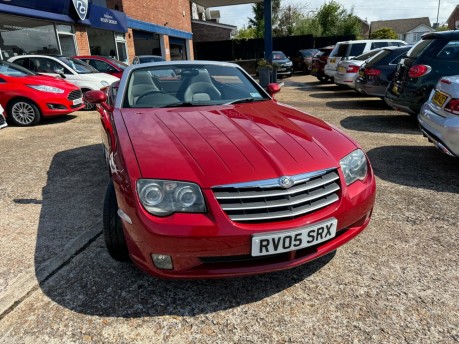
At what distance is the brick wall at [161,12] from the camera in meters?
19.1

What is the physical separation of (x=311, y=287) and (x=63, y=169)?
369 cm

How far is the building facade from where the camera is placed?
11711mm

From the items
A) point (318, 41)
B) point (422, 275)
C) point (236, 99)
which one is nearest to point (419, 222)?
point (422, 275)

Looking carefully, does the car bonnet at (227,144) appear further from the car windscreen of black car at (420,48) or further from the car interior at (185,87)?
the car windscreen of black car at (420,48)

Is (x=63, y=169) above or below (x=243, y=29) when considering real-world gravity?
below

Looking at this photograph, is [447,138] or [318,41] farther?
[318,41]

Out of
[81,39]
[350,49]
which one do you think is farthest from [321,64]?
[81,39]

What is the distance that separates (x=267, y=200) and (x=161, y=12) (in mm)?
24155

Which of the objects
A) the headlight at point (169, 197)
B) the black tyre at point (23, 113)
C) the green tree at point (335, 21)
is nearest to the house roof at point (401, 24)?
the green tree at point (335, 21)

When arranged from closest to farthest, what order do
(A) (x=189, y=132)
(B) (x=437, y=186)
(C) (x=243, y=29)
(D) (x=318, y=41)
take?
(A) (x=189, y=132)
(B) (x=437, y=186)
(D) (x=318, y=41)
(C) (x=243, y=29)

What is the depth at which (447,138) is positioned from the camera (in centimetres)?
380

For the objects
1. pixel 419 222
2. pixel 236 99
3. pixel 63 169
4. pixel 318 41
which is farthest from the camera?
pixel 318 41

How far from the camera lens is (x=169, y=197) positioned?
6.20 feet

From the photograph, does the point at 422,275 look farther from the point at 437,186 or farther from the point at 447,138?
the point at 447,138
